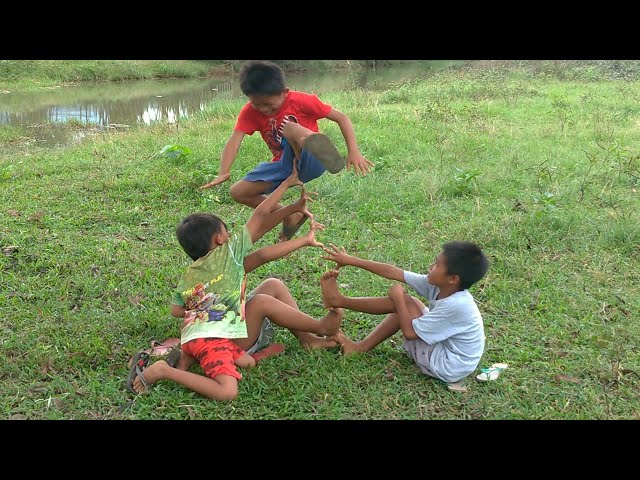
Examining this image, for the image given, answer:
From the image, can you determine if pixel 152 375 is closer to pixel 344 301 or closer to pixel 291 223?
pixel 344 301

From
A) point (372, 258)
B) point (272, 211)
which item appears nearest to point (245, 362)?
point (272, 211)

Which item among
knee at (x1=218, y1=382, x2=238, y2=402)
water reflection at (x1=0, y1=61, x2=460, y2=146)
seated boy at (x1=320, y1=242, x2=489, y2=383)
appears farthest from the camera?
water reflection at (x1=0, y1=61, x2=460, y2=146)

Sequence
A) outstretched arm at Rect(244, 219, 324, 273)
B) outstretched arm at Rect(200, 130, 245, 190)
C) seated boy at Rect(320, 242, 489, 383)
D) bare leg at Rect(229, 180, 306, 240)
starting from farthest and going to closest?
bare leg at Rect(229, 180, 306, 240) < outstretched arm at Rect(200, 130, 245, 190) < outstretched arm at Rect(244, 219, 324, 273) < seated boy at Rect(320, 242, 489, 383)

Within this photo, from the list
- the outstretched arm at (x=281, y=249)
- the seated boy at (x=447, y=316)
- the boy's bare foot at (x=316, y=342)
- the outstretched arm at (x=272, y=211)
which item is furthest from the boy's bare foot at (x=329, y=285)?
the outstretched arm at (x=272, y=211)

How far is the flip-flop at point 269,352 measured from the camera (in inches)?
134

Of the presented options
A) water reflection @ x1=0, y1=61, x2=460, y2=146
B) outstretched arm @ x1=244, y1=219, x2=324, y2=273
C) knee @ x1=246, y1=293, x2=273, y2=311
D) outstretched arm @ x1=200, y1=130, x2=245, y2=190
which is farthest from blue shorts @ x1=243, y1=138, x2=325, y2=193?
water reflection @ x1=0, y1=61, x2=460, y2=146

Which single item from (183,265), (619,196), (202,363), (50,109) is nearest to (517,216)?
(619,196)

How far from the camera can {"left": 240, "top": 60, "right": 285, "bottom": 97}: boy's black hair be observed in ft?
10.7

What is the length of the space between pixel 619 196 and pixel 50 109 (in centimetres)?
1546

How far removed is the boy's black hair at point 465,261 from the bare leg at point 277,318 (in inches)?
29.4

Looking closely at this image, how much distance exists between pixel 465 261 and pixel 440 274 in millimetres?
166

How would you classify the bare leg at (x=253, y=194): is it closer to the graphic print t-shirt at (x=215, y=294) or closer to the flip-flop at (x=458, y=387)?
the graphic print t-shirt at (x=215, y=294)

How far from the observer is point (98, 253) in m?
4.88

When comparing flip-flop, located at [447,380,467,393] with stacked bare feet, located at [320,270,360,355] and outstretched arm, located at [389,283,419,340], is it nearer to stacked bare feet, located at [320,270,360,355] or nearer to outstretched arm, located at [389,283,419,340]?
outstretched arm, located at [389,283,419,340]
